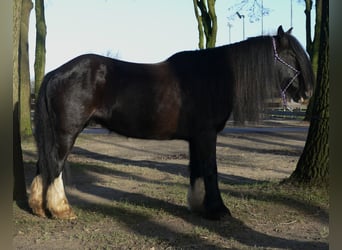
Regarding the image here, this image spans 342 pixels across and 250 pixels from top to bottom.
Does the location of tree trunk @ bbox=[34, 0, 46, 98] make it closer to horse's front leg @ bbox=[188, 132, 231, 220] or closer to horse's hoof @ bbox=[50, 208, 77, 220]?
horse's hoof @ bbox=[50, 208, 77, 220]

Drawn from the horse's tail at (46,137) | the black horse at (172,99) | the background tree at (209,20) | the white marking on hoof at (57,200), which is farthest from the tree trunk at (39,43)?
the white marking on hoof at (57,200)

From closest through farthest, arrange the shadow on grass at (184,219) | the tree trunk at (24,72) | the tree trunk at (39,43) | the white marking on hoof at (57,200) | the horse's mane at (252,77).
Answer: the shadow on grass at (184,219) < the white marking on hoof at (57,200) < the horse's mane at (252,77) < the tree trunk at (24,72) < the tree trunk at (39,43)

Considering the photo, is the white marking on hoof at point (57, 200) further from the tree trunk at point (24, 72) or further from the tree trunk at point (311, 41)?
the tree trunk at point (311, 41)

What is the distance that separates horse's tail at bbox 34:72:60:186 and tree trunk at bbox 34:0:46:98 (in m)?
12.8

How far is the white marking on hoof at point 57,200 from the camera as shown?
506cm

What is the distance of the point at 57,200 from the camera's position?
200 inches

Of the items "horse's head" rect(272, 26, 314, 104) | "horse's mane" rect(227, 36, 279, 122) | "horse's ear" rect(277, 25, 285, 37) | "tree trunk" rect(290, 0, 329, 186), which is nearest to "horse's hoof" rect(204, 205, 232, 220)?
"horse's mane" rect(227, 36, 279, 122)

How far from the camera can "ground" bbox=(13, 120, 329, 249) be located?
4.39 metres

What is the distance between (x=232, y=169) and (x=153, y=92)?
15.5 feet

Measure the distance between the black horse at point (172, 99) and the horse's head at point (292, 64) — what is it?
0.04ft

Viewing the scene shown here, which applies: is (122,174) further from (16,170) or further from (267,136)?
(267,136)

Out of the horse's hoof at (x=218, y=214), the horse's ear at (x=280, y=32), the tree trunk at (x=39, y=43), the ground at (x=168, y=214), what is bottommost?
the ground at (x=168, y=214)

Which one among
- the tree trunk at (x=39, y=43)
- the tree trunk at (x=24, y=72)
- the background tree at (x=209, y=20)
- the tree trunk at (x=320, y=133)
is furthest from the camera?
the background tree at (x=209, y=20)

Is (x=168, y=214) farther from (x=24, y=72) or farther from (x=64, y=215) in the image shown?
(x=24, y=72)
